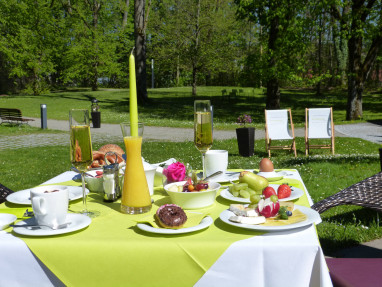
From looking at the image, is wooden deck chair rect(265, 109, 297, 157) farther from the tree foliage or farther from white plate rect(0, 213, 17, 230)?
white plate rect(0, 213, 17, 230)

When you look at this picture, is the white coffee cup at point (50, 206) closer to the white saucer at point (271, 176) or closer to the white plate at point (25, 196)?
the white plate at point (25, 196)

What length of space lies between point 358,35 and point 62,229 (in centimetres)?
1712

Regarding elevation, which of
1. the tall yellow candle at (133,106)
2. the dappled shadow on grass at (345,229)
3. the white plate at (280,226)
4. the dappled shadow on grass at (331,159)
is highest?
the tall yellow candle at (133,106)

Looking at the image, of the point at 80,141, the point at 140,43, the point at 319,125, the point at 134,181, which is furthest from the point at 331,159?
the point at 140,43

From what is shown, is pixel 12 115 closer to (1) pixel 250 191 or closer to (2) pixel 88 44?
(1) pixel 250 191

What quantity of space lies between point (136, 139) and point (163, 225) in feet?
1.34

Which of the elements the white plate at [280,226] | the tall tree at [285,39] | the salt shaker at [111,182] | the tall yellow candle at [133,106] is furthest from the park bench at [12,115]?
the white plate at [280,226]

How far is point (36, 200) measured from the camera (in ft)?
5.40

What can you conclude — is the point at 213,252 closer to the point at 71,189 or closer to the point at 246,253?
the point at 246,253

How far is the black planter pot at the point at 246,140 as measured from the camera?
31.7 feet

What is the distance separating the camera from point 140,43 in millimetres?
25562

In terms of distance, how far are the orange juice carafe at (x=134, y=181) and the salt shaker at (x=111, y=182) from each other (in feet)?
0.77

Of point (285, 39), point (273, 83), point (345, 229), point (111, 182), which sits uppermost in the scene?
point (285, 39)

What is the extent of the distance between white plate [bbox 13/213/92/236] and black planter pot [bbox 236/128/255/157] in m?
8.00
